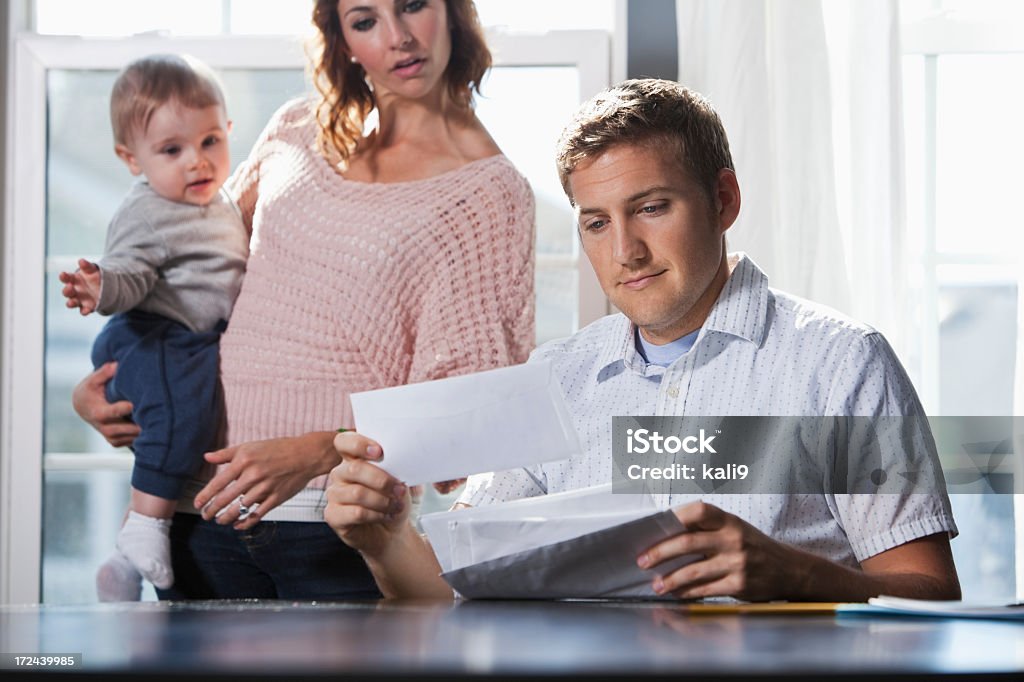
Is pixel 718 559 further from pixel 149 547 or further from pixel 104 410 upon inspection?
pixel 104 410

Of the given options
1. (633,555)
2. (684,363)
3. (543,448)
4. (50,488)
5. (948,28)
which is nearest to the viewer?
(633,555)

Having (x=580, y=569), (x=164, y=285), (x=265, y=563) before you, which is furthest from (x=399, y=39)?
(x=580, y=569)

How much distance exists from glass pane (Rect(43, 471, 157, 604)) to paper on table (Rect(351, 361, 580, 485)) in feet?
4.31

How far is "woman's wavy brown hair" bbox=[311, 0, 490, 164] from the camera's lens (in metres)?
1.85

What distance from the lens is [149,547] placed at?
172 centimetres

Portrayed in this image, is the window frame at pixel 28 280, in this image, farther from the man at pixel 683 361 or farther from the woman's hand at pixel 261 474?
the man at pixel 683 361

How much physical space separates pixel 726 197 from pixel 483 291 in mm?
465

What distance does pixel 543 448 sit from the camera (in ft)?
3.41

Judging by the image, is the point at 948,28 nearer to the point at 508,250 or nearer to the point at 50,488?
the point at 508,250

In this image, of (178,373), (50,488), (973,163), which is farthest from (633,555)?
(50,488)

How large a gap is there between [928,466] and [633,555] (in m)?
0.49

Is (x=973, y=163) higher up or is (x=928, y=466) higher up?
(x=973, y=163)

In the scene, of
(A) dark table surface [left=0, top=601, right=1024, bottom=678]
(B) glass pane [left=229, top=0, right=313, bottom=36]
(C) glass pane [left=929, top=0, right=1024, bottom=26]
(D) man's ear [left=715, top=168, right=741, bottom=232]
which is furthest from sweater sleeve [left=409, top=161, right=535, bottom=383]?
(C) glass pane [left=929, top=0, right=1024, bottom=26]

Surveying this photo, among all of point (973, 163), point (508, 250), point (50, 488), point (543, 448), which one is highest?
point (973, 163)
